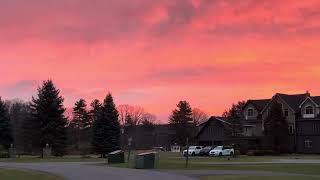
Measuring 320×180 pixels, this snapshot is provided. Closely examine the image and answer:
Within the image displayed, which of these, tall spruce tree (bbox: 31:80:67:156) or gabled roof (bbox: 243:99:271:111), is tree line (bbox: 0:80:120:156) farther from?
gabled roof (bbox: 243:99:271:111)

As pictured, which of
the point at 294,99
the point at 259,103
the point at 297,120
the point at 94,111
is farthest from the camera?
the point at 94,111

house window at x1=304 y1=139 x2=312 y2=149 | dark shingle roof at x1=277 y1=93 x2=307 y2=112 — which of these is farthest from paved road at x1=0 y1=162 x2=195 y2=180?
dark shingle roof at x1=277 y1=93 x2=307 y2=112

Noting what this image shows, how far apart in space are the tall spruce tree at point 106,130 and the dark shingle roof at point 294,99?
1398 inches

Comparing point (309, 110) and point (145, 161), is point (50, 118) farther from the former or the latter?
point (309, 110)

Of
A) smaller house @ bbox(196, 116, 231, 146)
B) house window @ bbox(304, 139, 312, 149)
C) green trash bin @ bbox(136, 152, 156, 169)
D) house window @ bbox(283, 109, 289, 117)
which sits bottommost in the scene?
green trash bin @ bbox(136, 152, 156, 169)

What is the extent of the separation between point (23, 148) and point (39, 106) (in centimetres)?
2191

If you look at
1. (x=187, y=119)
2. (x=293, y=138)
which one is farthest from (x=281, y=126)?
(x=187, y=119)

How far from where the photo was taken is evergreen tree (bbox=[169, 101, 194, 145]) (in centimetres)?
14157

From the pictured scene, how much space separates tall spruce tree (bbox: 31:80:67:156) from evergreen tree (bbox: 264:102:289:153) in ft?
112

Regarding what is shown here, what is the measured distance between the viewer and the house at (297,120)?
98250 mm

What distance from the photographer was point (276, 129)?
94.2 m

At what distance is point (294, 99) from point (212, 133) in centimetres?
1754

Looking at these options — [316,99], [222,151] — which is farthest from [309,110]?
[222,151]

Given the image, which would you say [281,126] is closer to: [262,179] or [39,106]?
[39,106]
